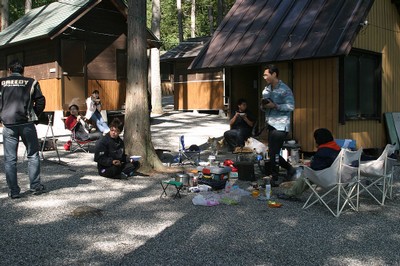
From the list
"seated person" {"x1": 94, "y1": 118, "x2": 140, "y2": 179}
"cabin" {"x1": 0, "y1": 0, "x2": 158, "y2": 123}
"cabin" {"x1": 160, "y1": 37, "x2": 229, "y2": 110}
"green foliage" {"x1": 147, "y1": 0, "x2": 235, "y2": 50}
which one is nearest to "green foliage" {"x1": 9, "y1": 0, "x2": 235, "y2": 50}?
"green foliage" {"x1": 147, "y1": 0, "x2": 235, "y2": 50}

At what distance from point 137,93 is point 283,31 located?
4.57 m

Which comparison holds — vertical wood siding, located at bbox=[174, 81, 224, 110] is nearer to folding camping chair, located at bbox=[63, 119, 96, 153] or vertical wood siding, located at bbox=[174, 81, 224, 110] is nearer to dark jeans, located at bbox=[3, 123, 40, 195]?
folding camping chair, located at bbox=[63, 119, 96, 153]

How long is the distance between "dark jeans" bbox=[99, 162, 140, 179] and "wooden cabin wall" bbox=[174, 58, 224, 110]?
1511 cm

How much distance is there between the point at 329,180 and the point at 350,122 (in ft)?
18.0

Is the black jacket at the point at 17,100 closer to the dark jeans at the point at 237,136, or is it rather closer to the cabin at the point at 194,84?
the dark jeans at the point at 237,136

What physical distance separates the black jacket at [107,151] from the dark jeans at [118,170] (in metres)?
0.10

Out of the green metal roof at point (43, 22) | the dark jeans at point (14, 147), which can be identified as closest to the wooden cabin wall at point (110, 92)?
the green metal roof at point (43, 22)

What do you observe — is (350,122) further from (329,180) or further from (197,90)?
(197,90)

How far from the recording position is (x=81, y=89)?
1838 cm

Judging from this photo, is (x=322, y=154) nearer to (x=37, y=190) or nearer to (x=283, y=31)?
(x=37, y=190)

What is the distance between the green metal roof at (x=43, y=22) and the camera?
17.2 metres

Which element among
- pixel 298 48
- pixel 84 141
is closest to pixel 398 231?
pixel 298 48

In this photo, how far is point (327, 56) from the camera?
967 cm

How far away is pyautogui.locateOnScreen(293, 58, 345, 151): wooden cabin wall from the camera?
10531mm
